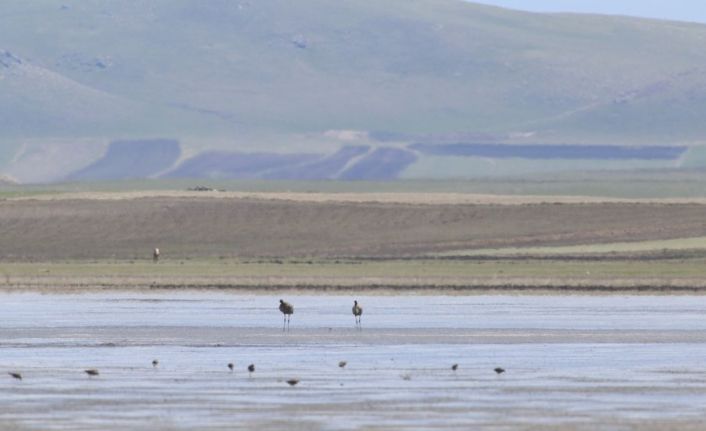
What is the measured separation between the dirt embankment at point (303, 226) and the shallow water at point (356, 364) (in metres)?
16.9

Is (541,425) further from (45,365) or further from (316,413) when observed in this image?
(45,365)

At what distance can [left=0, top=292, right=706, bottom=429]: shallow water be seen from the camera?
22.1 m

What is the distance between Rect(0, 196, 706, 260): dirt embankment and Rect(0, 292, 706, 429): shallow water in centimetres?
1688

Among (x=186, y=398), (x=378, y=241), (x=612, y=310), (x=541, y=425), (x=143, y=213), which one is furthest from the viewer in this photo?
(x=143, y=213)

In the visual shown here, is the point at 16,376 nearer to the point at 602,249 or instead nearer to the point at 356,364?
the point at 356,364

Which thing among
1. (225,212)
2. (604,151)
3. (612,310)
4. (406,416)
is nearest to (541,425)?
(406,416)

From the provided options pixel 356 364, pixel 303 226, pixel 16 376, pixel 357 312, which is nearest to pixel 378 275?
pixel 357 312

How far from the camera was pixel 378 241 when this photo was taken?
57500mm

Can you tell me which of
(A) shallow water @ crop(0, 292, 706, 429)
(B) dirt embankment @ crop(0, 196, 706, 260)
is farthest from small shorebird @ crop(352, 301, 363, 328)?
(B) dirt embankment @ crop(0, 196, 706, 260)

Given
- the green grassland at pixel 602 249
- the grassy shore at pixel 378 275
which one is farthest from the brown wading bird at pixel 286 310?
the green grassland at pixel 602 249

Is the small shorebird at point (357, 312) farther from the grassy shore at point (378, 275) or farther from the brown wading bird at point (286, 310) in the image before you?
the grassy shore at point (378, 275)

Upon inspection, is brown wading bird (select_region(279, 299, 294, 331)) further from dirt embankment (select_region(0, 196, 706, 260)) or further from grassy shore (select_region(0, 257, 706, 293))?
dirt embankment (select_region(0, 196, 706, 260))

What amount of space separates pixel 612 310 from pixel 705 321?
3.08 meters

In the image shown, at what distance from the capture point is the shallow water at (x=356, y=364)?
22.1 meters
